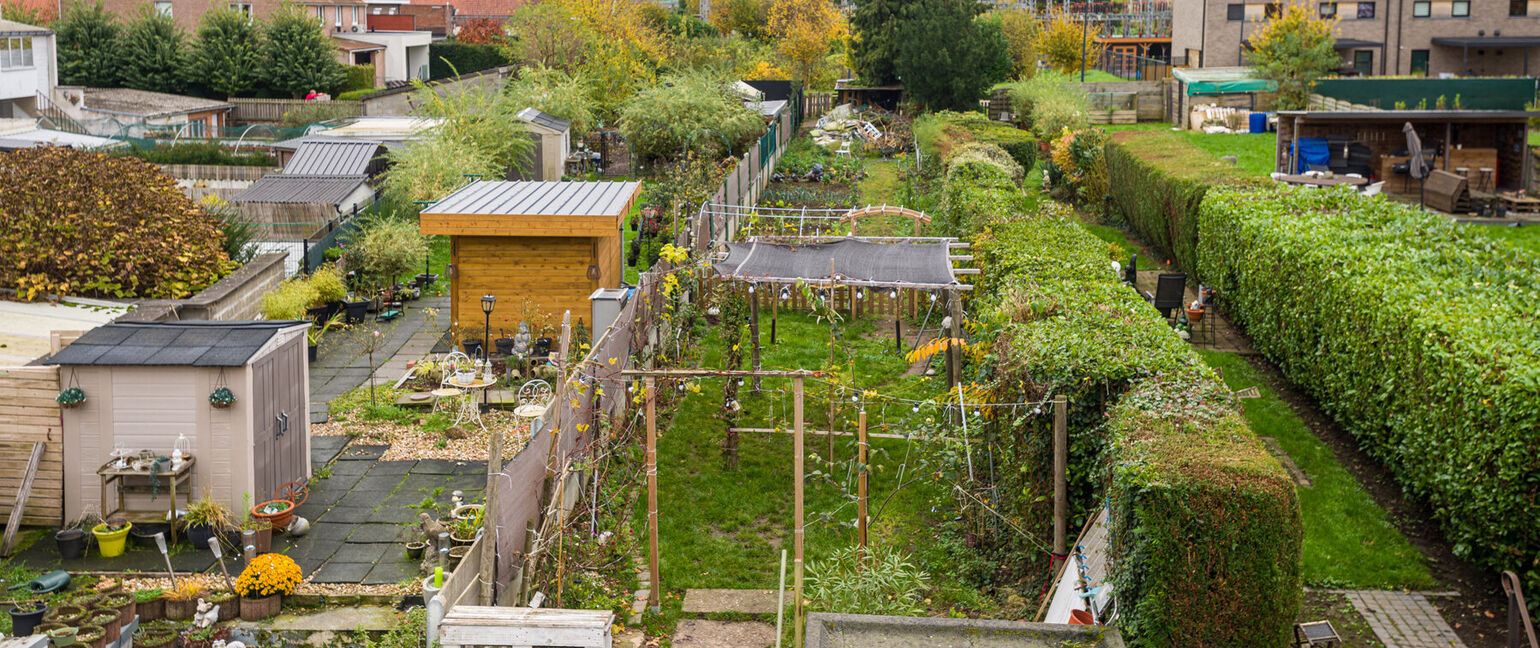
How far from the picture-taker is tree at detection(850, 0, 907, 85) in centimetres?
4931

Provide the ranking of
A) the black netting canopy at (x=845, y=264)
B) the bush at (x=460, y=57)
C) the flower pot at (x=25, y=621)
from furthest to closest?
1. the bush at (x=460, y=57)
2. the black netting canopy at (x=845, y=264)
3. the flower pot at (x=25, y=621)

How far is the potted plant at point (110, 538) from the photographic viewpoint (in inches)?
454

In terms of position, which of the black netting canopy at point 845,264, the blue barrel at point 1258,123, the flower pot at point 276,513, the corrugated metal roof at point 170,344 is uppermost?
the blue barrel at point 1258,123

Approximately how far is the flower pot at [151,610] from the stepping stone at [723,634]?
Result: 157 inches

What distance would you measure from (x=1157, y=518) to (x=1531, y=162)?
1065 inches

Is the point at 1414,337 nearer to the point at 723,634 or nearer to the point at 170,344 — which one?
the point at 723,634

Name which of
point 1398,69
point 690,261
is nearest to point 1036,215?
point 690,261

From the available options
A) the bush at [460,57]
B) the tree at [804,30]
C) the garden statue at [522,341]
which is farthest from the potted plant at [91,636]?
the bush at [460,57]

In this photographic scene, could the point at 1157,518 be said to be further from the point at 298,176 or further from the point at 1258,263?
the point at 298,176

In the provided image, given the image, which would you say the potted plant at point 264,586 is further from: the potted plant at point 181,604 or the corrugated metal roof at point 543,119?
the corrugated metal roof at point 543,119

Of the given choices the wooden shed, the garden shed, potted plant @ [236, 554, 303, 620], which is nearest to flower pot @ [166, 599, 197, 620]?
potted plant @ [236, 554, 303, 620]

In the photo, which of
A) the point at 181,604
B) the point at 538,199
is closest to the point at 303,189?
the point at 538,199

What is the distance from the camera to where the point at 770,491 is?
13305 mm

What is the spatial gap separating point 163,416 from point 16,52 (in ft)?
128
